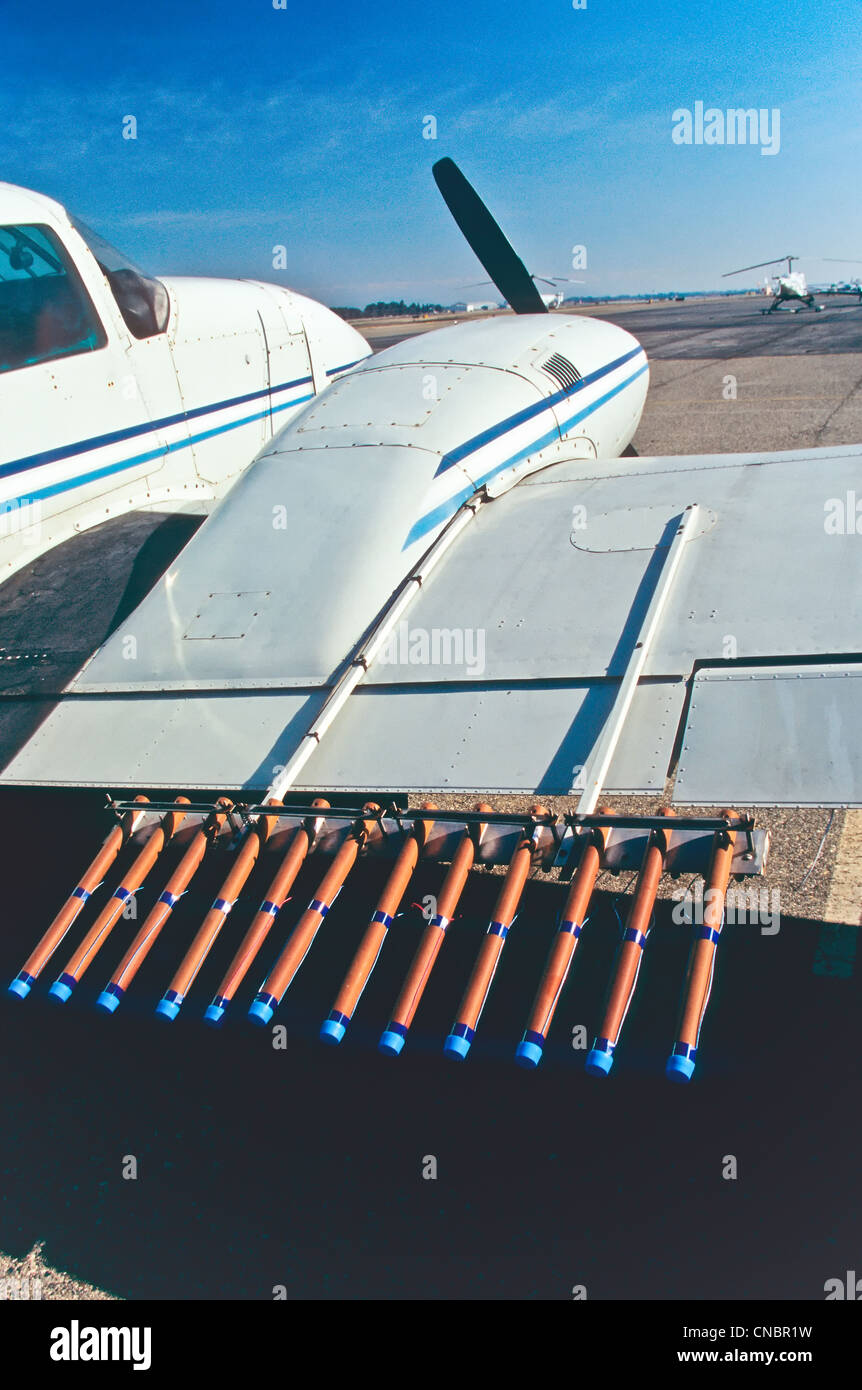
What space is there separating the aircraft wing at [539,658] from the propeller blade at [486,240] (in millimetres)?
4468

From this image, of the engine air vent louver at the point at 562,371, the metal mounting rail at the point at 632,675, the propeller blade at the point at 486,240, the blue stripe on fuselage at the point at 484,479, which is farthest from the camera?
the propeller blade at the point at 486,240

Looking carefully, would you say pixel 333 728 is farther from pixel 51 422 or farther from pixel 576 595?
pixel 51 422

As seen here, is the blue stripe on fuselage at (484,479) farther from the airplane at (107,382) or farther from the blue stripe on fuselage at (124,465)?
the blue stripe on fuselage at (124,465)

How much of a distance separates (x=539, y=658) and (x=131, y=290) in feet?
12.4

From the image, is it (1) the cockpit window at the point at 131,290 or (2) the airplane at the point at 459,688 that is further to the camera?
(1) the cockpit window at the point at 131,290

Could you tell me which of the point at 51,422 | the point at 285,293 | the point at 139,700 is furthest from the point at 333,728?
the point at 285,293

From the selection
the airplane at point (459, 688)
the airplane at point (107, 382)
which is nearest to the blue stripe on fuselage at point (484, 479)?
the airplane at point (459, 688)

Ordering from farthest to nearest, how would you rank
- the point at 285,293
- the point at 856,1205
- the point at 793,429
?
the point at 793,429
the point at 285,293
the point at 856,1205

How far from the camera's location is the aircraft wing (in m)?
2.96

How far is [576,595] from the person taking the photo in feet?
12.3

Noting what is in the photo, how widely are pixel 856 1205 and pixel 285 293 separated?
22.9 feet

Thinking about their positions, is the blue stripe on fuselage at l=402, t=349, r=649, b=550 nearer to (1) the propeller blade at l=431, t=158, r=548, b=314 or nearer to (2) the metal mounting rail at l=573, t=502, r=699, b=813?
(2) the metal mounting rail at l=573, t=502, r=699, b=813

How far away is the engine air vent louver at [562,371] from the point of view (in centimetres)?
581

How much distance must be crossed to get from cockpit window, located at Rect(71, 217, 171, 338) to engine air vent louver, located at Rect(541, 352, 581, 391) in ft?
7.80
